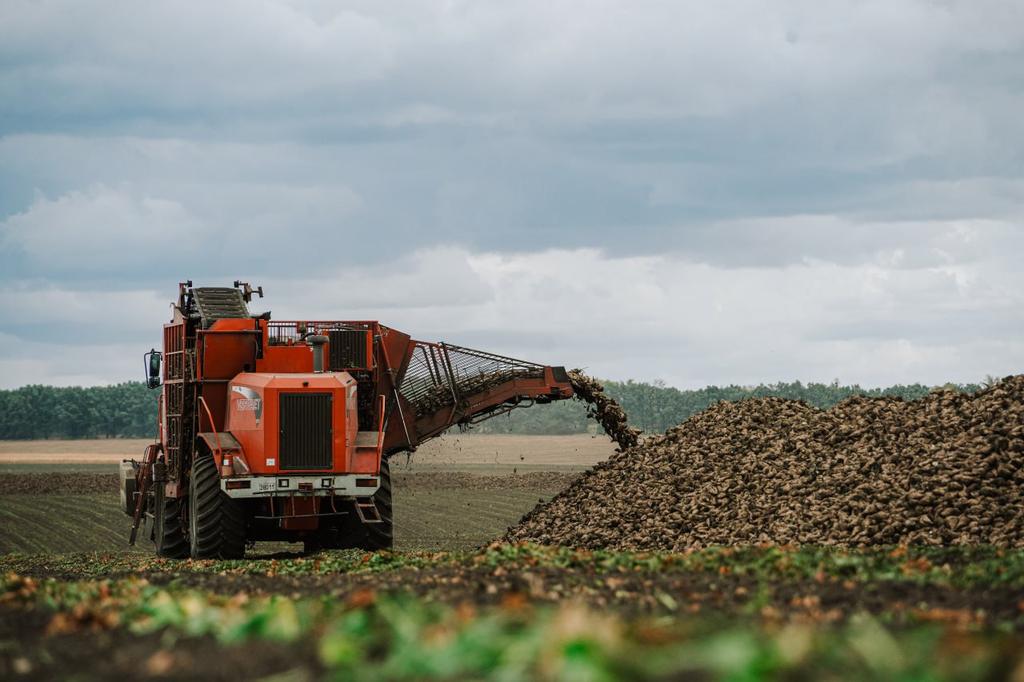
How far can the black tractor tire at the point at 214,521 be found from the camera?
1920 cm

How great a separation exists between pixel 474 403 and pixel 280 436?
6552mm

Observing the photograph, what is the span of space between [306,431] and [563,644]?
1373cm

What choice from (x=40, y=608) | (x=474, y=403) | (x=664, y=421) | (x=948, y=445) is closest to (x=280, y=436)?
(x=474, y=403)

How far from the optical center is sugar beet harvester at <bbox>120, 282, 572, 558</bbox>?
19078 millimetres

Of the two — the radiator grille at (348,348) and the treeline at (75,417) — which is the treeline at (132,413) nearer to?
the treeline at (75,417)

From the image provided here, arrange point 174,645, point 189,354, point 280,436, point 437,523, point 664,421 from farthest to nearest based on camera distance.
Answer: point 664,421
point 437,523
point 189,354
point 280,436
point 174,645

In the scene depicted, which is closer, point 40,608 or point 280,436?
point 40,608

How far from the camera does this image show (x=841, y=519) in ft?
63.5

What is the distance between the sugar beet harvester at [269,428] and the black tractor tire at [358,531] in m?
0.02

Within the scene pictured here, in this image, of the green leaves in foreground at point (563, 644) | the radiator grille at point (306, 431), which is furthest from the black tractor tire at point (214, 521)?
the green leaves in foreground at point (563, 644)

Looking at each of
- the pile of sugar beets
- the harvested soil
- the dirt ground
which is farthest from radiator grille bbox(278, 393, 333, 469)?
the dirt ground

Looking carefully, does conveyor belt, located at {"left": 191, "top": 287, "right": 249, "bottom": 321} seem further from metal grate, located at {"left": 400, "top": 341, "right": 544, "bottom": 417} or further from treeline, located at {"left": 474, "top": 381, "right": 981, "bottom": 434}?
treeline, located at {"left": 474, "top": 381, "right": 981, "bottom": 434}

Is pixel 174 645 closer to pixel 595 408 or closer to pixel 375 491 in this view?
pixel 375 491

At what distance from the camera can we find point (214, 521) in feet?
63.0
